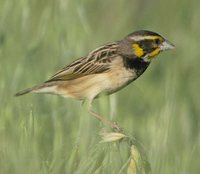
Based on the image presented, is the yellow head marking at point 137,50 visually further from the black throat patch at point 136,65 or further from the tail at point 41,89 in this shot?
the tail at point 41,89

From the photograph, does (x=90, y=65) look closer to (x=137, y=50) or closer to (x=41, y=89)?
(x=137, y=50)

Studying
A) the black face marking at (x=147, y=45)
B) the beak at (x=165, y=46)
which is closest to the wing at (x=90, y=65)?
the black face marking at (x=147, y=45)

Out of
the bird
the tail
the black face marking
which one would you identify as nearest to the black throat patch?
the bird

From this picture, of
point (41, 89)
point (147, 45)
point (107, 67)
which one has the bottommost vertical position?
point (41, 89)

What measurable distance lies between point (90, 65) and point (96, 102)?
0.62m

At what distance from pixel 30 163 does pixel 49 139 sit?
0.70 metres

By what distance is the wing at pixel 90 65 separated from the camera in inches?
275

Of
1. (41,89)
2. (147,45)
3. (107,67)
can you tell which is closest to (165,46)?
(147,45)

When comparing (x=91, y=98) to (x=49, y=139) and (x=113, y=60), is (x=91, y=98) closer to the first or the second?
(x=113, y=60)

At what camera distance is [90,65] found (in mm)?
7062

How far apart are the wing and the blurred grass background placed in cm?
7

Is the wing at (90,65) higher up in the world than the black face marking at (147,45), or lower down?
lower down

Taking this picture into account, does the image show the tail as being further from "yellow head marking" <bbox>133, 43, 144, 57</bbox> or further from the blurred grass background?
"yellow head marking" <bbox>133, 43, 144, 57</bbox>

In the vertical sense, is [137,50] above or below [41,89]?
above
